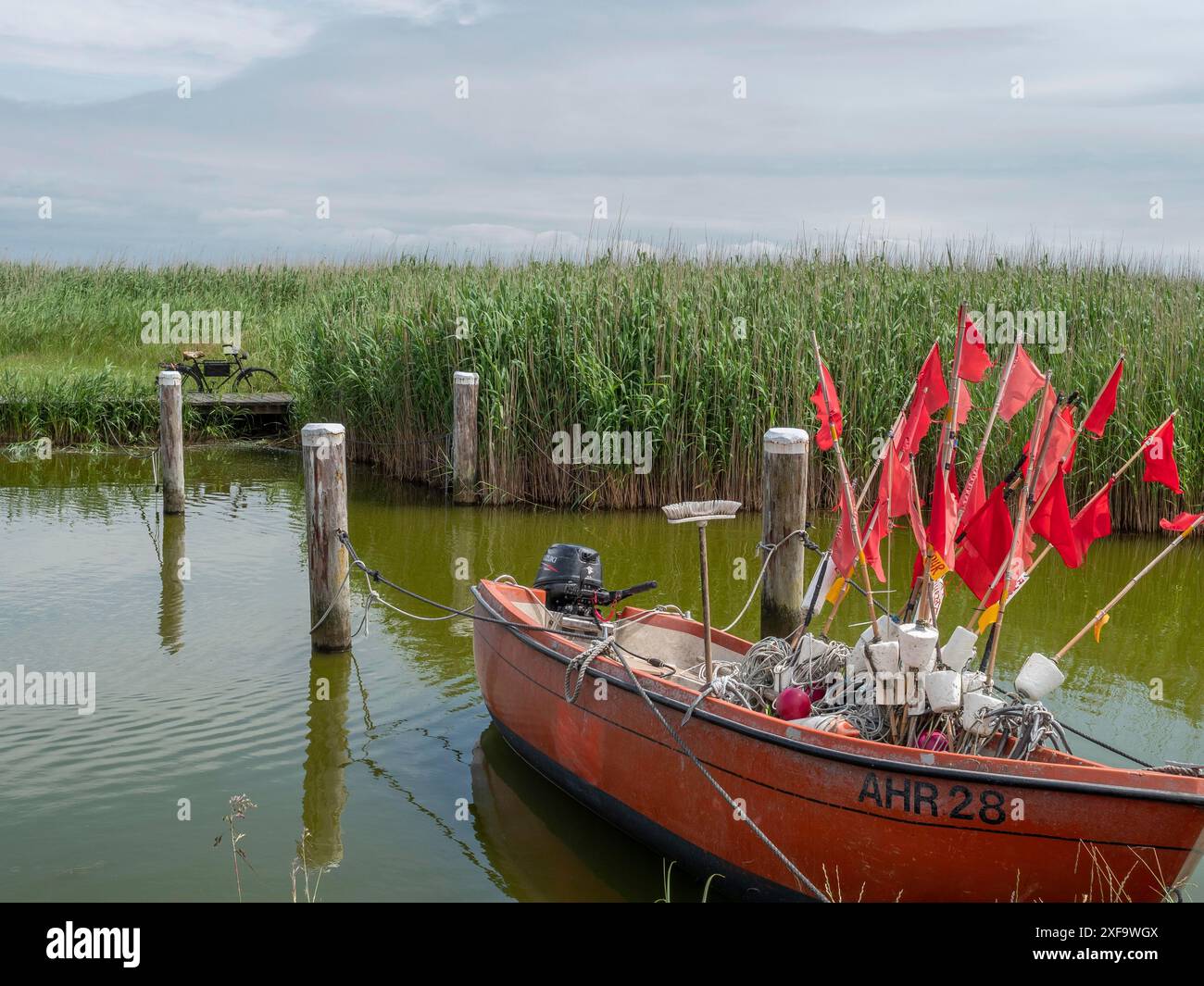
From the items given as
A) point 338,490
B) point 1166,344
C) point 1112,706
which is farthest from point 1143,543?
point 338,490

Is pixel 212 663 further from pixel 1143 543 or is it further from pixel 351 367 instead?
pixel 1143 543

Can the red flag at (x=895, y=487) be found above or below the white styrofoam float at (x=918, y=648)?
above

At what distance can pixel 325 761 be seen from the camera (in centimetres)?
674

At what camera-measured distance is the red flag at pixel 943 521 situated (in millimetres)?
4887

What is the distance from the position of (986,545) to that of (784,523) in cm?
233

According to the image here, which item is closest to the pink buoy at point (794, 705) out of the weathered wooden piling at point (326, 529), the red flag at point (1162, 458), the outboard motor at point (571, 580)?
the red flag at point (1162, 458)

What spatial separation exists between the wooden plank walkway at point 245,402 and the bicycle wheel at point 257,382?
93 centimetres

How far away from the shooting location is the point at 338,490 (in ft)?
27.0

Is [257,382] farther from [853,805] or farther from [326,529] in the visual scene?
[853,805]

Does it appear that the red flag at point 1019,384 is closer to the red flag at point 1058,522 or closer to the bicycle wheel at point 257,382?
the red flag at point 1058,522

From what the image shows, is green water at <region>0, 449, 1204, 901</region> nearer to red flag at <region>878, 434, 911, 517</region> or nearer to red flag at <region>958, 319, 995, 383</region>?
red flag at <region>878, 434, 911, 517</region>

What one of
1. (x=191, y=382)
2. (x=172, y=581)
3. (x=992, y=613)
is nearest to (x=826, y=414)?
(x=992, y=613)

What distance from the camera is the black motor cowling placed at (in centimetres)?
729

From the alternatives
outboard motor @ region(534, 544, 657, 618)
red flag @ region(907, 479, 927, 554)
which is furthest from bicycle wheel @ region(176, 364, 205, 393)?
red flag @ region(907, 479, 927, 554)
